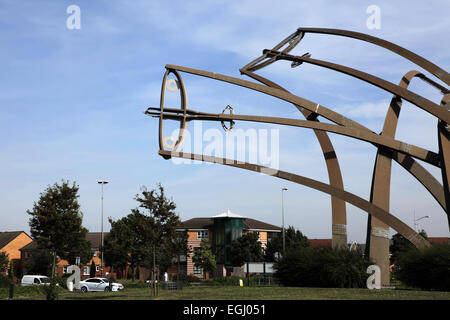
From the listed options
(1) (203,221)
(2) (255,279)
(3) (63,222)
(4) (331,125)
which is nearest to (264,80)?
(4) (331,125)

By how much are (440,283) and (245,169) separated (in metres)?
9.51

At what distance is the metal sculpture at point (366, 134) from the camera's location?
2309cm

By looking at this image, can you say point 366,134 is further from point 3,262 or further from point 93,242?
point 93,242

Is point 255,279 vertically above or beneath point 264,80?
beneath

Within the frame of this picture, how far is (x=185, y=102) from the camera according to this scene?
22.8 metres

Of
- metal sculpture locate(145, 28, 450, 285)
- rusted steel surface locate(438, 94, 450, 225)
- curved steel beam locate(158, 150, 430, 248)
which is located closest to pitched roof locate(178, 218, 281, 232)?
metal sculpture locate(145, 28, 450, 285)

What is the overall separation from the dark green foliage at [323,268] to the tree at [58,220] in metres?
16.6

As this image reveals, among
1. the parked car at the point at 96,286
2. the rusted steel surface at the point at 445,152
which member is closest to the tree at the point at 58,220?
the parked car at the point at 96,286

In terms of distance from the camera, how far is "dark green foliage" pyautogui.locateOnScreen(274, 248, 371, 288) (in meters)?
25.0

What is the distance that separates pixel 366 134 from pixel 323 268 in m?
6.79

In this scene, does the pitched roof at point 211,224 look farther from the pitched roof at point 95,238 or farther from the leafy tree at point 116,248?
the leafy tree at point 116,248

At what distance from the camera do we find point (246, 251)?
69.7 metres
